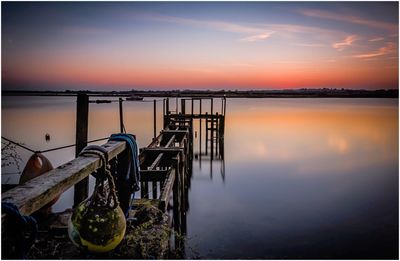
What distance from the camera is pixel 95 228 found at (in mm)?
2953

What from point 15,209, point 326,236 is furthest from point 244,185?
point 15,209

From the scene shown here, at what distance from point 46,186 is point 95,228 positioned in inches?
32.5

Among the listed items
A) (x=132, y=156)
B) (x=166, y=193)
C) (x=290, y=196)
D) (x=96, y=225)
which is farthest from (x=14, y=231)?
(x=290, y=196)

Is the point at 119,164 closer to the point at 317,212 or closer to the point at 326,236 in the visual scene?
the point at 326,236

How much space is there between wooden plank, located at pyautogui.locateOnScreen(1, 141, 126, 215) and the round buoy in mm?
412

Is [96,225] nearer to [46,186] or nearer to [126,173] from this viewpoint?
[46,186]

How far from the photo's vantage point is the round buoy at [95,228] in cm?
296

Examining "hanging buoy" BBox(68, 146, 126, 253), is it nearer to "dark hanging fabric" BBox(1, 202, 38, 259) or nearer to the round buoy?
the round buoy

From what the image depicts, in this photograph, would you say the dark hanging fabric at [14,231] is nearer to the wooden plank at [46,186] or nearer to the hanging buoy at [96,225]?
the wooden plank at [46,186]

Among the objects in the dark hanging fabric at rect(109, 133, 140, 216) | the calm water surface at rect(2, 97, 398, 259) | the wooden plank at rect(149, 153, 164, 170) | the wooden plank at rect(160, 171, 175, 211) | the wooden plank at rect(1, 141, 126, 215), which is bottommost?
the calm water surface at rect(2, 97, 398, 259)

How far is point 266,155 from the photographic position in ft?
69.6

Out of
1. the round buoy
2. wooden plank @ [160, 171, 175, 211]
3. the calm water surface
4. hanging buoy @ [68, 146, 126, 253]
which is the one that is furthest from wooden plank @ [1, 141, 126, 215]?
the calm water surface

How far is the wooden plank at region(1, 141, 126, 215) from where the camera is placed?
6.82ft

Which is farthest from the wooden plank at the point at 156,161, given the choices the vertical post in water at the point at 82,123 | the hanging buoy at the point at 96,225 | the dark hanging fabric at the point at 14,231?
the dark hanging fabric at the point at 14,231
